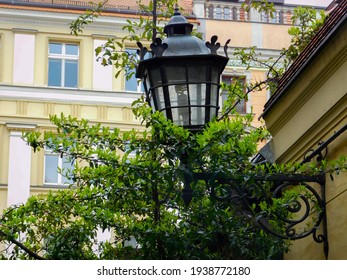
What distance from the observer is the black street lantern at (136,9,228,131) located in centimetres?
642

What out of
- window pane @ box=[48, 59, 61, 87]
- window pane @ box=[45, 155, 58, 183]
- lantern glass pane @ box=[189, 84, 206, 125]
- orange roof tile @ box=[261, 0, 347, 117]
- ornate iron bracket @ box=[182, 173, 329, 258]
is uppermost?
window pane @ box=[48, 59, 61, 87]

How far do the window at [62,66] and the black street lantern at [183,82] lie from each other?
64.3ft

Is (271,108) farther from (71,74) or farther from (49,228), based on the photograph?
(71,74)

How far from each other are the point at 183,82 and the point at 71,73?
19.9 m

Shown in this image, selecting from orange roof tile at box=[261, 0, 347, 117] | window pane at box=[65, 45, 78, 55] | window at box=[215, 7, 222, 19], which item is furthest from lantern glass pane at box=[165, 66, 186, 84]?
window at box=[215, 7, 222, 19]

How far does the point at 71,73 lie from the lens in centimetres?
2605

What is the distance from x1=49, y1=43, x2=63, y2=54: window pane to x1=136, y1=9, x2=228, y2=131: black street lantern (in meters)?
19.8

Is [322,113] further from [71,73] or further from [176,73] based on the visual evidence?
[71,73]

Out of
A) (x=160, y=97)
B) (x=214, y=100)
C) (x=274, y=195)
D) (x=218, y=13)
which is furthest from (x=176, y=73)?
(x=218, y=13)

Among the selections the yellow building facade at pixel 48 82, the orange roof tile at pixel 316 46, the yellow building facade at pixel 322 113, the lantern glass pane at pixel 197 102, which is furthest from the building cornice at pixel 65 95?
the lantern glass pane at pixel 197 102

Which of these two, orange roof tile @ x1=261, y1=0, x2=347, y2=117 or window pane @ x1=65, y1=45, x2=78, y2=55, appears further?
window pane @ x1=65, y1=45, x2=78, y2=55

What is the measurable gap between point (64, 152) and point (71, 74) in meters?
19.6

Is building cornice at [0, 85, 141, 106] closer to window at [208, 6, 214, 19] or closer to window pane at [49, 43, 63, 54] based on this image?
window pane at [49, 43, 63, 54]

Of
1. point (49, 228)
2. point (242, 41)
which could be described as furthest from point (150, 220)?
point (242, 41)
